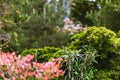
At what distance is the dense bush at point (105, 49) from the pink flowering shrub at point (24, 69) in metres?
0.90

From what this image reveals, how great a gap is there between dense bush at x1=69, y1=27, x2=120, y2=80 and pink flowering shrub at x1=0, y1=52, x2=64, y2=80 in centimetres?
90

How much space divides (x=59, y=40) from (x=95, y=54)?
7.72 metres

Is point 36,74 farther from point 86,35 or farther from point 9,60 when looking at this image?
point 86,35

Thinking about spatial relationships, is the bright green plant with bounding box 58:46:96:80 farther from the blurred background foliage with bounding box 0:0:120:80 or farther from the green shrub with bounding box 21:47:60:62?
the green shrub with bounding box 21:47:60:62

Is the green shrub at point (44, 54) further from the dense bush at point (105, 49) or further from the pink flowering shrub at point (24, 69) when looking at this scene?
the pink flowering shrub at point (24, 69)

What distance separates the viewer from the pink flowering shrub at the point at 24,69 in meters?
7.29

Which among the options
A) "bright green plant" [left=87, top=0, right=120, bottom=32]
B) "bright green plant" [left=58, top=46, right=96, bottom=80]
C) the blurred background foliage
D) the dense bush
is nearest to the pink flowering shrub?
"bright green plant" [left=58, top=46, right=96, bottom=80]

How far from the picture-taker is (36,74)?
7379 mm

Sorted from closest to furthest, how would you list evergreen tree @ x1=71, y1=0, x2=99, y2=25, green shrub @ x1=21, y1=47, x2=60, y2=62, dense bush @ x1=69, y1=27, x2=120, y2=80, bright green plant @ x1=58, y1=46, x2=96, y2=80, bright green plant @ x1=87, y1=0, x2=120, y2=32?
1. bright green plant @ x1=58, y1=46, x2=96, y2=80
2. dense bush @ x1=69, y1=27, x2=120, y2=80
3. green shrub @ x1=21, y1=47, x2=60, y2=62
4. bright green plant @ x1=87, y1=0, x2=120, y2=32
5. evergreen tree @ x1=71, y1=0, x2=99, y2=25

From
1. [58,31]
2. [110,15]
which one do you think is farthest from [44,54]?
[58,31]

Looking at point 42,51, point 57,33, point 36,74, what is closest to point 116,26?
point 57,33

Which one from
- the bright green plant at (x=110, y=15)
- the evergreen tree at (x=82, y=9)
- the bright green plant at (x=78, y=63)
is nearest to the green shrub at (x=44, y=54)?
the bright green plant at (x=78, y=63)

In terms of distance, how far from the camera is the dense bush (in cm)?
816

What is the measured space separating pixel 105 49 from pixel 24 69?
1.77 m
